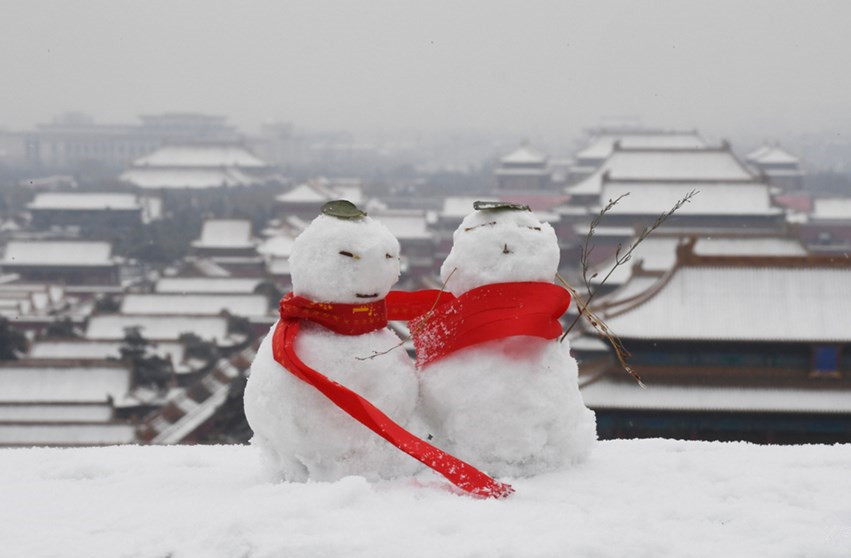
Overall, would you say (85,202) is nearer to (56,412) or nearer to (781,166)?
(56,412)

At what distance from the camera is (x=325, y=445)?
11.5 ft

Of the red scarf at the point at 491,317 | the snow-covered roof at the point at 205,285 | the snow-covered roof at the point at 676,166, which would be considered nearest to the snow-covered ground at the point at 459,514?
the red scarf at the point at 491,317

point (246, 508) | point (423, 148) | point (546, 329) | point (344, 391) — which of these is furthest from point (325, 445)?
point (423, 148)

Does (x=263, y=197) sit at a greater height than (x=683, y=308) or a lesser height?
lesser

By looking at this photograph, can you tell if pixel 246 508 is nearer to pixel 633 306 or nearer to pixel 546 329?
pixel 546 329

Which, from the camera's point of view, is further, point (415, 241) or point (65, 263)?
point (415, 241)

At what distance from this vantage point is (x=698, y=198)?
896 inches

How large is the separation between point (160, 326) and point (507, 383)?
1660 centimetres

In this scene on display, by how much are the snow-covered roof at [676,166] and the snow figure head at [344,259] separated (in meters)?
21.1

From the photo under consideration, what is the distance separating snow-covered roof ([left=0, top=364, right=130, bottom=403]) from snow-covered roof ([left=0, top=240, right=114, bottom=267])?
16422mm

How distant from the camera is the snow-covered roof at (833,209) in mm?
35875

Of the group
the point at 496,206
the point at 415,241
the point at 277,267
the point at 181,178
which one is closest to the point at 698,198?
the point at 277,267

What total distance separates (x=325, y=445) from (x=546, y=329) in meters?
0.85

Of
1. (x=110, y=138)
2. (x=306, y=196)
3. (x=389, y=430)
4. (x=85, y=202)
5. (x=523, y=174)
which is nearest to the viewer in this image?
(x=389, y=430)
